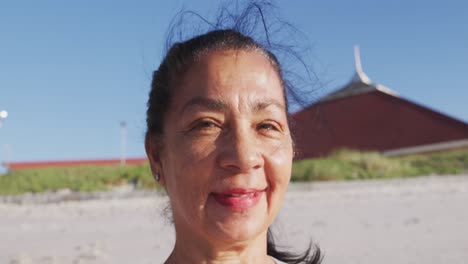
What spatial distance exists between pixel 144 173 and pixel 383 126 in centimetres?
1095

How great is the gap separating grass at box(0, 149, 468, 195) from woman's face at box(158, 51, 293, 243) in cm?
965

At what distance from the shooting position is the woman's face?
1376mm

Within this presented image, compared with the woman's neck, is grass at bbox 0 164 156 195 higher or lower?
lower

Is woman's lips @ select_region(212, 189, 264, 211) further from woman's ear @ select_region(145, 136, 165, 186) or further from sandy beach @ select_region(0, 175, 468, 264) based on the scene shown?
sandy beach @ select_region(0, 175, 468, 264)

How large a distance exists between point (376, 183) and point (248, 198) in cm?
924

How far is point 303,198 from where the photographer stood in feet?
28.1

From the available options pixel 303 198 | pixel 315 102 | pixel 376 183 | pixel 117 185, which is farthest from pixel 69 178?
pixel 315 102

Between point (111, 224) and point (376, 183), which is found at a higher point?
point (111, 224)

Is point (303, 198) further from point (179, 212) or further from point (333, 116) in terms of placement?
point (333, 116)

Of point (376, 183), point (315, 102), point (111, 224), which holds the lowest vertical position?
point (376, 183)

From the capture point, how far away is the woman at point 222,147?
1.38 metres

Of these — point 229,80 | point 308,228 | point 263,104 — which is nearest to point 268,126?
point 263,104

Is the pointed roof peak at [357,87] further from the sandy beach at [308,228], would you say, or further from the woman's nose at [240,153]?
the woman's nose at [240,153]

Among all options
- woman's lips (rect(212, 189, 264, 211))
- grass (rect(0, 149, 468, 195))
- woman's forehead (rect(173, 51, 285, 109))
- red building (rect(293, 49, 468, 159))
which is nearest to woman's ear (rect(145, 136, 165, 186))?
woman's forehead (rect(173, 51, 285, 109))
